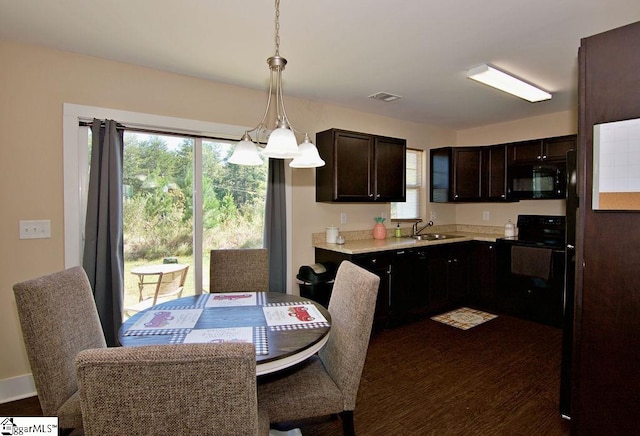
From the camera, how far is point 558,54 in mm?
2449

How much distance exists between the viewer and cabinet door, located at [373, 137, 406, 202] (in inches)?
146

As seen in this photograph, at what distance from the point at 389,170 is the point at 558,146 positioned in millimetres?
1924

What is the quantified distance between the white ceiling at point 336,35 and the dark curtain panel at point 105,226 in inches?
26.2

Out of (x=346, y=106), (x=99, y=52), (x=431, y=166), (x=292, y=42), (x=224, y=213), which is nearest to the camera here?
(x=292, y=42)

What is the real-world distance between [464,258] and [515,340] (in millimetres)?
1200

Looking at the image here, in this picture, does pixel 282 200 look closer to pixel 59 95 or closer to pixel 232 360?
pixel 59 95

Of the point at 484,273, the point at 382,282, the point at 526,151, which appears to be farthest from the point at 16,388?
the point at 526,151

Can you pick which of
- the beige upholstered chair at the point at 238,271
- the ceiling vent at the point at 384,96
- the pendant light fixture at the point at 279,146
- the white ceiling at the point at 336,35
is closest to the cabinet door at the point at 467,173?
the white ceiling at the point at 336,35

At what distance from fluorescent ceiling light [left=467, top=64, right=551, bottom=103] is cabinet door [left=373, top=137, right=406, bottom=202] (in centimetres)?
117

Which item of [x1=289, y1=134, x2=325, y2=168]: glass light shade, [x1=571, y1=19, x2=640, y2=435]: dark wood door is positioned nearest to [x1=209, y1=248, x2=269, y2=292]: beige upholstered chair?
[x1=289, y1=134, x2=325, y2=168]: glass light shade

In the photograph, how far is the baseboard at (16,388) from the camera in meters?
2.29

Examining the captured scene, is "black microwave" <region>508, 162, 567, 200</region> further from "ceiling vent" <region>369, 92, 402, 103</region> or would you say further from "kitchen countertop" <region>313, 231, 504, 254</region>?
"ceiling vent" <region>369, 92, 402, 103</region>

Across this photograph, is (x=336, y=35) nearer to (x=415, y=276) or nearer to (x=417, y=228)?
(x=415, y=276)

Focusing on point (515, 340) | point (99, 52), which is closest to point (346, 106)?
point (99, 52)
